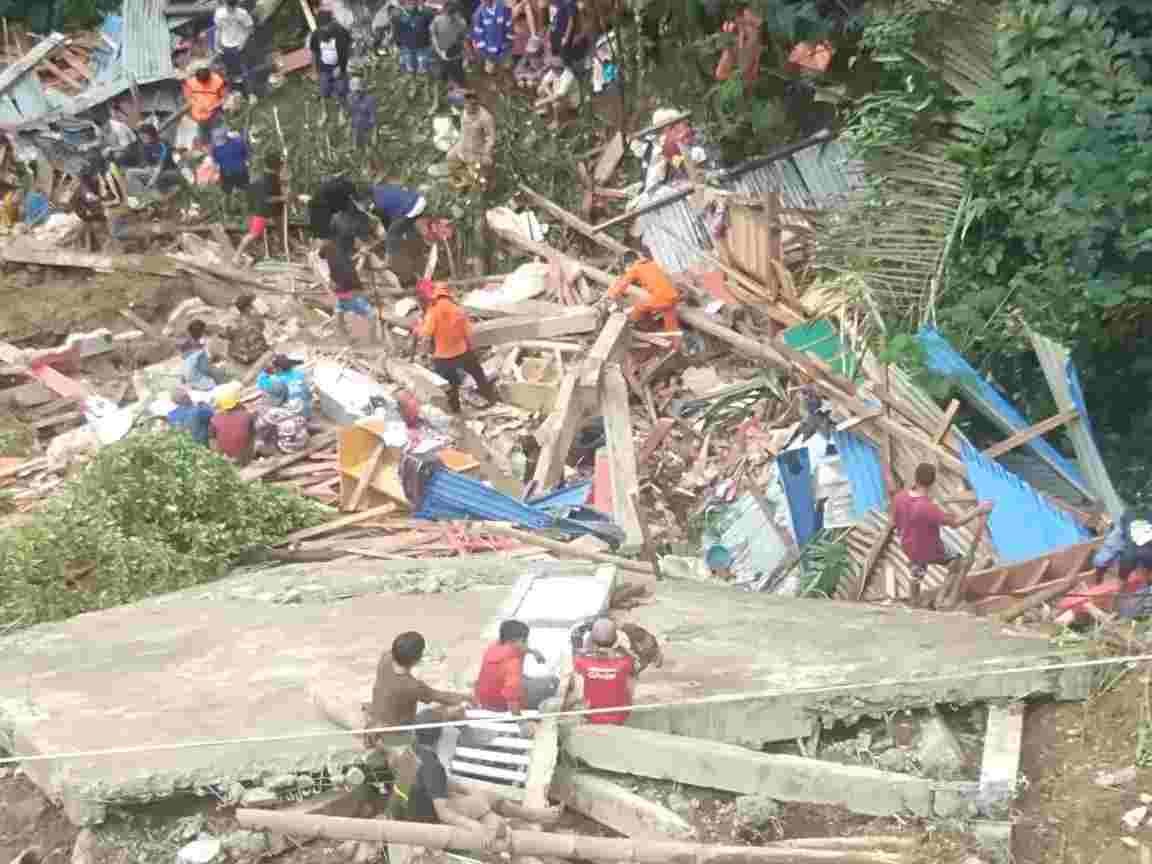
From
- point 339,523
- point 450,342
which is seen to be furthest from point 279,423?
point 450,342

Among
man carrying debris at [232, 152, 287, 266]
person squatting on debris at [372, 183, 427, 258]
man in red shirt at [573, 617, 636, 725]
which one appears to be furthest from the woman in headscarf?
man in red shirt at [573, 617, 636, 725]

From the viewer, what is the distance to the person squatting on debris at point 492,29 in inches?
688

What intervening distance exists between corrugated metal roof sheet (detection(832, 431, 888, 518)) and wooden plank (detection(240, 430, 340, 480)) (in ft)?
14.0

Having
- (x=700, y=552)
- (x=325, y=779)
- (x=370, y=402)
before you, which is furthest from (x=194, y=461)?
(x=325, y=779)

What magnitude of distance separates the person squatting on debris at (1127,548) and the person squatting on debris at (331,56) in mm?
11572

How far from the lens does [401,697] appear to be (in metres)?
7.04

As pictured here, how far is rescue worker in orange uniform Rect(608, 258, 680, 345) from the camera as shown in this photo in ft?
48.5

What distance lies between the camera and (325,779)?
7066 mm

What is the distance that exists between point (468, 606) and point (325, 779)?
10.0 feet

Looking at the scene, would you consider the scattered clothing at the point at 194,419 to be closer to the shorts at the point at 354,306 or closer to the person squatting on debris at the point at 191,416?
the person squatting on debris at the point at 191,416

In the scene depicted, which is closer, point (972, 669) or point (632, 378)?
point (972, 669)

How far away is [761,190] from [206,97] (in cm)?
689

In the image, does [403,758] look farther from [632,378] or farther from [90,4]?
[90,4]

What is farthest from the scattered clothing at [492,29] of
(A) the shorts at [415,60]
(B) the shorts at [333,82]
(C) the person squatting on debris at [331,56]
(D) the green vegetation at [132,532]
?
(D) the green vegetation at [132,532]
